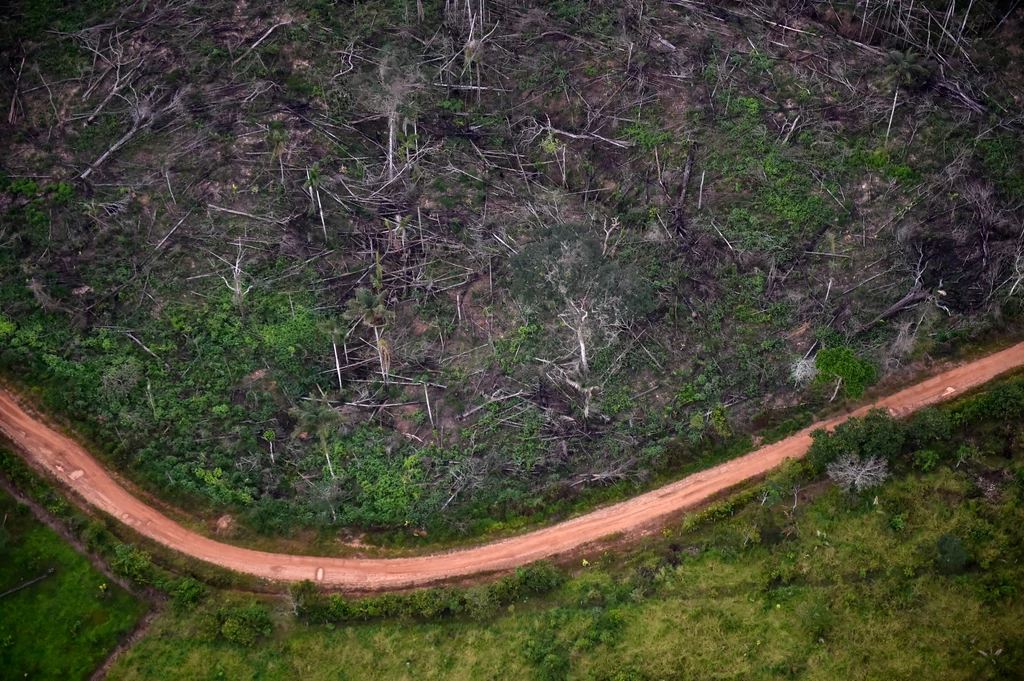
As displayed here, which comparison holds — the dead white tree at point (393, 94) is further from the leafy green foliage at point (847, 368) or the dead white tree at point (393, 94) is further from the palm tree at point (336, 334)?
the leafy green foliage at point (847, 368)

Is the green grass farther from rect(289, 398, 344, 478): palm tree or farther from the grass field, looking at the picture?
rect(289, 398, 344, 478): palm tree

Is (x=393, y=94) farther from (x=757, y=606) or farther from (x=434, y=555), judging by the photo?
(x=757, y=606)

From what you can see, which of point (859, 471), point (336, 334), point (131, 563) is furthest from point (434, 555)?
point (859, 471)

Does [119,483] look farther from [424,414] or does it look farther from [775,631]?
[775,631]

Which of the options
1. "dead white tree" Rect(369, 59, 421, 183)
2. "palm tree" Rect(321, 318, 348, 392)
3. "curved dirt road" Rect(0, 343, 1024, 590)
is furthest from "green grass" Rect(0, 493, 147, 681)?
"dead white tree" Rect(369, 59, 421, 183)

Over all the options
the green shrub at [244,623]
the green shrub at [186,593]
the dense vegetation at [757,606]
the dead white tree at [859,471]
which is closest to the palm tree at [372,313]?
the dense vegetation at [757,606]

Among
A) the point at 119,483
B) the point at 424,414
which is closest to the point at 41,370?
the point at 119,483

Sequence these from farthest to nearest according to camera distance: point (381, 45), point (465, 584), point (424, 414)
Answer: point (381, 45) → point (424, 414) → point (465, 584)
